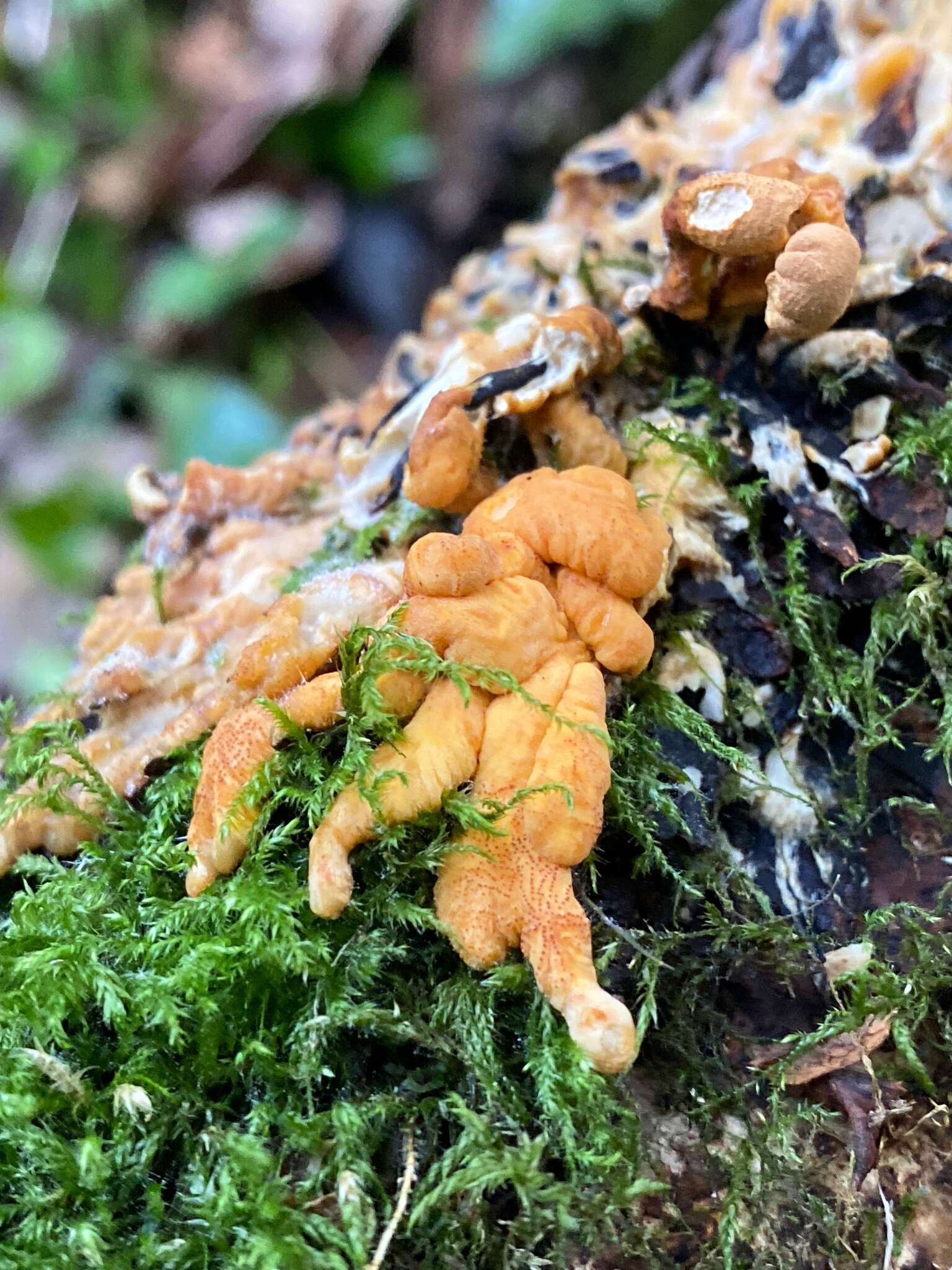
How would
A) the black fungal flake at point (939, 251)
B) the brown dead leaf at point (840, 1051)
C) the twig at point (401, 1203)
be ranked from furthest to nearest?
the black fungal flake at point (939, 251) → the brown dead leaf at point (840, 1051) → the twig at point (401, 1203)

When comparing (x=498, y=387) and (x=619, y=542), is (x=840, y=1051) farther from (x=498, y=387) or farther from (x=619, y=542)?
(x=498, y=387)

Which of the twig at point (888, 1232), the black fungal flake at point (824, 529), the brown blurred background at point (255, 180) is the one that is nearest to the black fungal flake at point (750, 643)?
the black fungal flake at point (824, 529)

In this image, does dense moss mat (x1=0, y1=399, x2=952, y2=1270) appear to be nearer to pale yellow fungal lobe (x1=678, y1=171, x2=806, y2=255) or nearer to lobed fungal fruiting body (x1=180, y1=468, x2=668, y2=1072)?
lobed fungal fruiting body (x1=180, y1=468, x2=668, y2=1072)

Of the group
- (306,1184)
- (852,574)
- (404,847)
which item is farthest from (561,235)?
(306,1184)

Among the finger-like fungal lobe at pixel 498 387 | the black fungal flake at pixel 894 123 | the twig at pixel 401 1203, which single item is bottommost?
the twig at pixel 401 1203

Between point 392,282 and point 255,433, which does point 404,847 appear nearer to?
point 255,433

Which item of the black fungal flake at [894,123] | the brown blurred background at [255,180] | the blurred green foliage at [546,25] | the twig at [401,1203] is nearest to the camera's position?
the twig at [401,1203]

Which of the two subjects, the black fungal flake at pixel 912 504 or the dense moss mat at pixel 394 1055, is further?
the black fungal flake at pixel 912 504

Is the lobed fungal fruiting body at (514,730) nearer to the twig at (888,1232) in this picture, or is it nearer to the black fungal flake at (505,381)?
the black fungal flake at (505,381)
